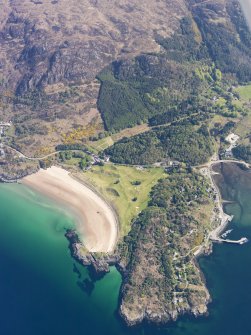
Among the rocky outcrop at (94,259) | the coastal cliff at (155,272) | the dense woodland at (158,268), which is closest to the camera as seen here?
the coastal cliff at (155,272)

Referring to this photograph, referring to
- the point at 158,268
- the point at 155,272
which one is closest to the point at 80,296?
the point at 155,272

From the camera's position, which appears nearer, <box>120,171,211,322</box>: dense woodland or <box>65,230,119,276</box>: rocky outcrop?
<box>120,171,211,322</box>: dense woodland

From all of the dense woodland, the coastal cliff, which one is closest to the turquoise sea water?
the coastal cliff

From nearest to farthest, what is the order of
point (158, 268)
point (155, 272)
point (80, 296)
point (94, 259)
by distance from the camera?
point (80, 296)
point (155, 272)
point (158, 268)
point (94, 259)

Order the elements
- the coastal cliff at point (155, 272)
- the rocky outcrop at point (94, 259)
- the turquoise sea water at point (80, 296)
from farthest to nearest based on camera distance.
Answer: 1. the rocky outcrop at point (94, 259)
2. the coastal cliff at point (155, 272)
3. the turquoise sea water at point (80, 296)

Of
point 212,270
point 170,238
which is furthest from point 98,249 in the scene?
point 212,270

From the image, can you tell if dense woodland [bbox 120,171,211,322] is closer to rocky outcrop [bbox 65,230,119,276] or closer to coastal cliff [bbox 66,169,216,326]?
coastal cliff [bbox 66,169,216,326]

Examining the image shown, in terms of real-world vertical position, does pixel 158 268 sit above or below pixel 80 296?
above

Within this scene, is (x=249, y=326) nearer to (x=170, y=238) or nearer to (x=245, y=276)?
(x=245, y=276)

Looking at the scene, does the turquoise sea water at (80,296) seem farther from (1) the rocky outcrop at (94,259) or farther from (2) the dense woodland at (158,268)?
(2) the dense woodland at (158,268)

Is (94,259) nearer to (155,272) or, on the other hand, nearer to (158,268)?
(155,272)

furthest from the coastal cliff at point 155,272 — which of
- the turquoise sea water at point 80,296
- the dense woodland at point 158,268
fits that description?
the turquoise sea water at point 80,296
